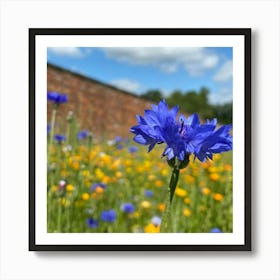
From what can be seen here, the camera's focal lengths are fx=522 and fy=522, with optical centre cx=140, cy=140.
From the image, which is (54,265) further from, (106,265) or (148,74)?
(148,74)

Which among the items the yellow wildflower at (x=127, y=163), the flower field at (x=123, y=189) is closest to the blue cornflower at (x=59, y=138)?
the flower field at (x=123, y=189)

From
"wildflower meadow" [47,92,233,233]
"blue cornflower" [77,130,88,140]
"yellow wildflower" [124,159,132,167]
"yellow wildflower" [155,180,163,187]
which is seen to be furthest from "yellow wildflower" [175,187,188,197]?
"blue cornflower" [77,130,88,140]

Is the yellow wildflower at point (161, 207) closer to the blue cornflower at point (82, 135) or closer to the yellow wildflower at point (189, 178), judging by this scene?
the yellow wildflower at point (189, 178)

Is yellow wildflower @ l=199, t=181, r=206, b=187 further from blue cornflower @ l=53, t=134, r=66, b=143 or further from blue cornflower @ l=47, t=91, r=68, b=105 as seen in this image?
blue cornflower @ l=47, t=91, r=68, b=105

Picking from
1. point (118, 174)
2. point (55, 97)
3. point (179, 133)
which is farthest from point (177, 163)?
point (118, 174)

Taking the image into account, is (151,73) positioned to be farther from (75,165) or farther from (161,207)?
(161,207)
